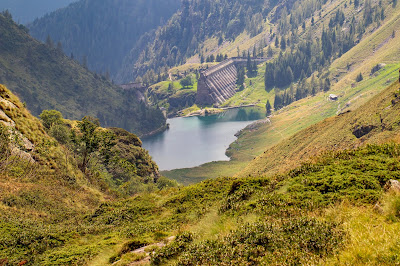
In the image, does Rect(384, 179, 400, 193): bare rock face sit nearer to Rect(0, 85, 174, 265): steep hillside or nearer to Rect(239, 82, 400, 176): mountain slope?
Rect(0, 85, 174, 265): steep hillside

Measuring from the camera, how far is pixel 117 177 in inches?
3430

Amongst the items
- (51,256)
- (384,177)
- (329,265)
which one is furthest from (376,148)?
(51,256)

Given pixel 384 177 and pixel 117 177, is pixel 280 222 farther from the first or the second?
pixel 117 177

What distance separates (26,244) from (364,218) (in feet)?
64.3

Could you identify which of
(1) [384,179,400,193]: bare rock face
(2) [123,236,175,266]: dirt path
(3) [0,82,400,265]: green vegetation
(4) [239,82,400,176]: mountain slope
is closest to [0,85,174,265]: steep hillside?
(3) [0,82,400,265]: green vegetation

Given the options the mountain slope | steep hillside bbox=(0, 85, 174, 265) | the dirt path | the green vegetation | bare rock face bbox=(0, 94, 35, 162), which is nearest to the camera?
the green vegetation

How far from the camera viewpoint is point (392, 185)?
56.1 feet

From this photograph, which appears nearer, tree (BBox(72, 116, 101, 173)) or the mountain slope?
tree (BBox(72, 116, 101, 173))

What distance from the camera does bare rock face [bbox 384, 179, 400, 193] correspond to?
16.8 m

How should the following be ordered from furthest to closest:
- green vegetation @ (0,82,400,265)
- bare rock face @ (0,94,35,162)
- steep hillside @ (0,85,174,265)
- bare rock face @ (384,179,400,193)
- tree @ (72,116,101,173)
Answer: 1. tree @ (72,116,101,173)
2. bare rock face @ (0,94,35,162)
3. steep hillside @ (0,85,174,265)
4. bare rock face @ (384,179,400,193)
5. green vegetation @ (0,82,400,265)


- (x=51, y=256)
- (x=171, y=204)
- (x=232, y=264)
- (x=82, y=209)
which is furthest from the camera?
(x=82, y=209)

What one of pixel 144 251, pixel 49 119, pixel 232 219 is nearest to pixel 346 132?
pixel 232 219

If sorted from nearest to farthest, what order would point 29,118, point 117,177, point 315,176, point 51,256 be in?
1. point 51,256
2. point 315,176
3. point 29,118
4. point 117,177

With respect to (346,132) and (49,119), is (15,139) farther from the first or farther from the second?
(346,132)
